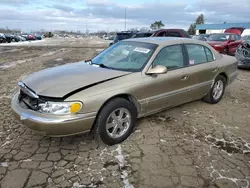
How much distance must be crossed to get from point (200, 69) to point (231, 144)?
1.61 m

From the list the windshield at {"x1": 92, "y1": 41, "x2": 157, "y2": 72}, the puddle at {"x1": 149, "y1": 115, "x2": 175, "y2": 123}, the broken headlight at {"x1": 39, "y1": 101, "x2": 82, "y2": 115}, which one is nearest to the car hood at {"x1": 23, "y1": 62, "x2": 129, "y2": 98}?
the broken headlight at {"x1": 39, "y1": 101, "x2": 82, "y2": 115}

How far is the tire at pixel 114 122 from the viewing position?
324 centimetres

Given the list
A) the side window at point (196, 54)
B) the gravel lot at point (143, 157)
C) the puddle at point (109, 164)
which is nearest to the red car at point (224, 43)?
the side window at point (196, 54)

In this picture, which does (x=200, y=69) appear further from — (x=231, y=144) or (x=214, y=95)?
(x=231, y=144)

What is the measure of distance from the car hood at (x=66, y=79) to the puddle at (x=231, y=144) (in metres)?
1.73

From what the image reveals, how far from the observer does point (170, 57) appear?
4.17m

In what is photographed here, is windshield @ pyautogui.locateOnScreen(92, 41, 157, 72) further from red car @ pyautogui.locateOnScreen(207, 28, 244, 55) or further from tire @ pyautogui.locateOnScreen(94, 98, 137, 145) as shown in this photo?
red car @ pyautogui.locateOnScreen(207, 28, 244, 55)

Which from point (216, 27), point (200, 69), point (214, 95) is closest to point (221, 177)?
point (200, 69)

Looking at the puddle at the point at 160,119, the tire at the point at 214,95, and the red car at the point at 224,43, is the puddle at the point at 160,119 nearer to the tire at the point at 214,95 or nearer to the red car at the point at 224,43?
the tire at the point at 214,95

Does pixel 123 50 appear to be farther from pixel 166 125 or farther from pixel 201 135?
pixel 201 135

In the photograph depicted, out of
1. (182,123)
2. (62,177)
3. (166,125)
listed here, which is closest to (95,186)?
(62,177)

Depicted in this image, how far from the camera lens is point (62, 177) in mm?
2768

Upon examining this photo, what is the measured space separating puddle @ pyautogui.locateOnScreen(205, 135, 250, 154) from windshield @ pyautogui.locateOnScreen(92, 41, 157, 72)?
62.9 inches

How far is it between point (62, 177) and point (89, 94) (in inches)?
41.7
